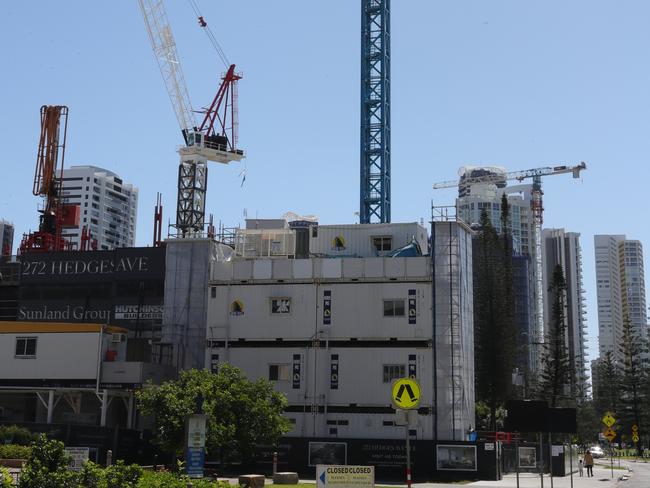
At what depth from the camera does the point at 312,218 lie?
3797 inches

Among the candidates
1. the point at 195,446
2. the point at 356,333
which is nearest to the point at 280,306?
the point at 356,333

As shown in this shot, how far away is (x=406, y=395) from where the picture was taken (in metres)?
23.2

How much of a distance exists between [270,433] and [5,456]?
12546mm

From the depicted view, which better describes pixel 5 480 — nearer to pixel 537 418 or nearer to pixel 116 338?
pixel 537 418

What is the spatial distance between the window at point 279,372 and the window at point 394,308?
7047 millimetres

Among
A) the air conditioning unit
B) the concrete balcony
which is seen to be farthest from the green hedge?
the air conditioning unit

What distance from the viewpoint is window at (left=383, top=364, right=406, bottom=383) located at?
5075cm

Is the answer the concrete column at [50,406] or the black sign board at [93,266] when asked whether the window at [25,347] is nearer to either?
the concrete column at [50,406]

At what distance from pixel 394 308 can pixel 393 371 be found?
3.82 metres

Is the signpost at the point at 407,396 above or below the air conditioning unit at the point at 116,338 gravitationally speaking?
below

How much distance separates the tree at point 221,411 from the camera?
38625 mm

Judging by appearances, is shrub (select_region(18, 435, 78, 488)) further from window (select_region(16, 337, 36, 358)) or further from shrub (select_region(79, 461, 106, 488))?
window (select_region(16, 337, 36, 358))

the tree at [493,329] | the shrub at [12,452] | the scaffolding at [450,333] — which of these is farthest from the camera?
the tree at [493,329]

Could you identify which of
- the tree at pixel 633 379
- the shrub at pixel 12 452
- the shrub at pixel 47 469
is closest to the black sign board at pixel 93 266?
the shrub at pixel 12 452
